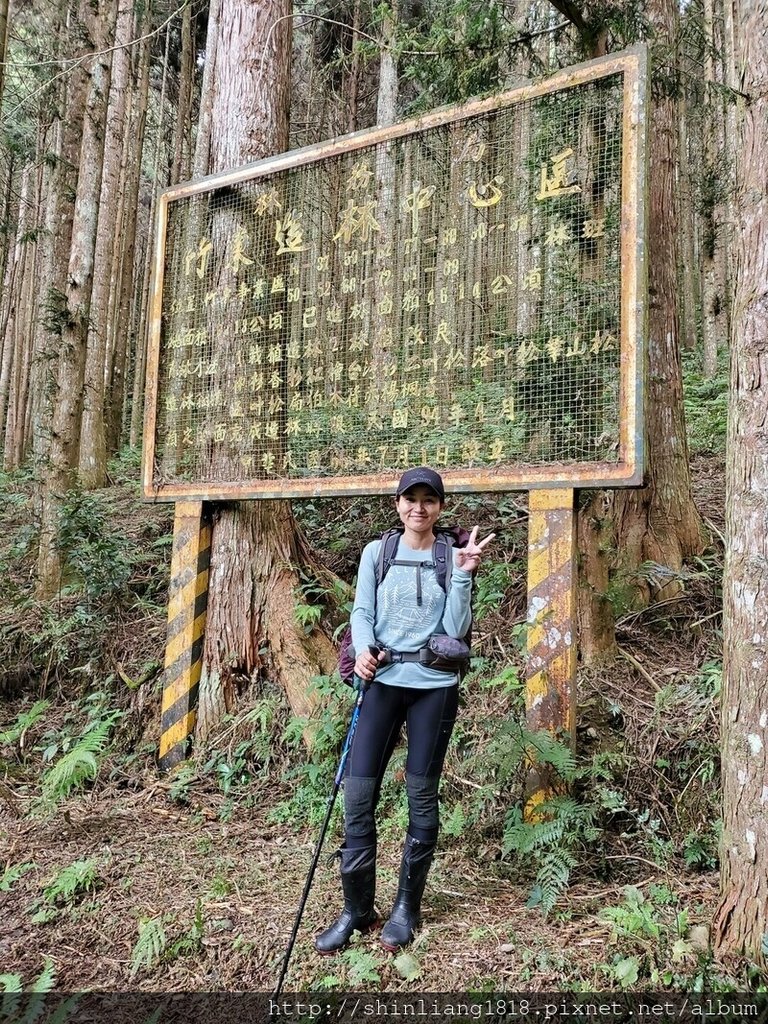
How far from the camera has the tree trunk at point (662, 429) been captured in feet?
17.4

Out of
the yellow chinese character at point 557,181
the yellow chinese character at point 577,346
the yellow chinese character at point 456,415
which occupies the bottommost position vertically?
the yellow chinese character at point 456,415

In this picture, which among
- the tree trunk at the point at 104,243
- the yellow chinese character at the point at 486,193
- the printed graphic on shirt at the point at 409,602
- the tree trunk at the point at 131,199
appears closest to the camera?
the printed graphic on shirt at the point at 409,602

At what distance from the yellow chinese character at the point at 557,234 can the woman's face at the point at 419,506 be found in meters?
1.83

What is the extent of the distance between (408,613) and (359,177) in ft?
10.8

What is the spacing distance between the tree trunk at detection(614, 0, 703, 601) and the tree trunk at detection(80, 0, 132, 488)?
733 centimetres

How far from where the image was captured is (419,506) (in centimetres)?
315

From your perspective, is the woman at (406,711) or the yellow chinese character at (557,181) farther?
the yellow chinese character at (557,181)

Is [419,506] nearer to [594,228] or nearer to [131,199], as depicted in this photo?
[594,228]

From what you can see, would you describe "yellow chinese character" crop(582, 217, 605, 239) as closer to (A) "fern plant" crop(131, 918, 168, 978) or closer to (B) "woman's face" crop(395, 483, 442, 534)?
(B) "woman's face" crop(395, 483, 442, 534)

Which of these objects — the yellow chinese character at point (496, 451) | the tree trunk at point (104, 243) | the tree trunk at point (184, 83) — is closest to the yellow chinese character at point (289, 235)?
the yellow chinese character at point (496, 451)

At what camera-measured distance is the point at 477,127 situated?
439 cm

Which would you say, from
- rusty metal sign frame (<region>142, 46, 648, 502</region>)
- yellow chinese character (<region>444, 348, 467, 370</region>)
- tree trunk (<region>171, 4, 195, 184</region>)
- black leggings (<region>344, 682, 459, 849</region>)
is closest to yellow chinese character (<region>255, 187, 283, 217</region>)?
rusty metal sign frame (<region>142, 46, 648, 502</region>)

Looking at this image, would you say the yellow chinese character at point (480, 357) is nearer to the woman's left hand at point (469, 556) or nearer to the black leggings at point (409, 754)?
the woman's left hand at point (469, 556)

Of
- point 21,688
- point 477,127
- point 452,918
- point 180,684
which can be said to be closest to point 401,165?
point 477,127
